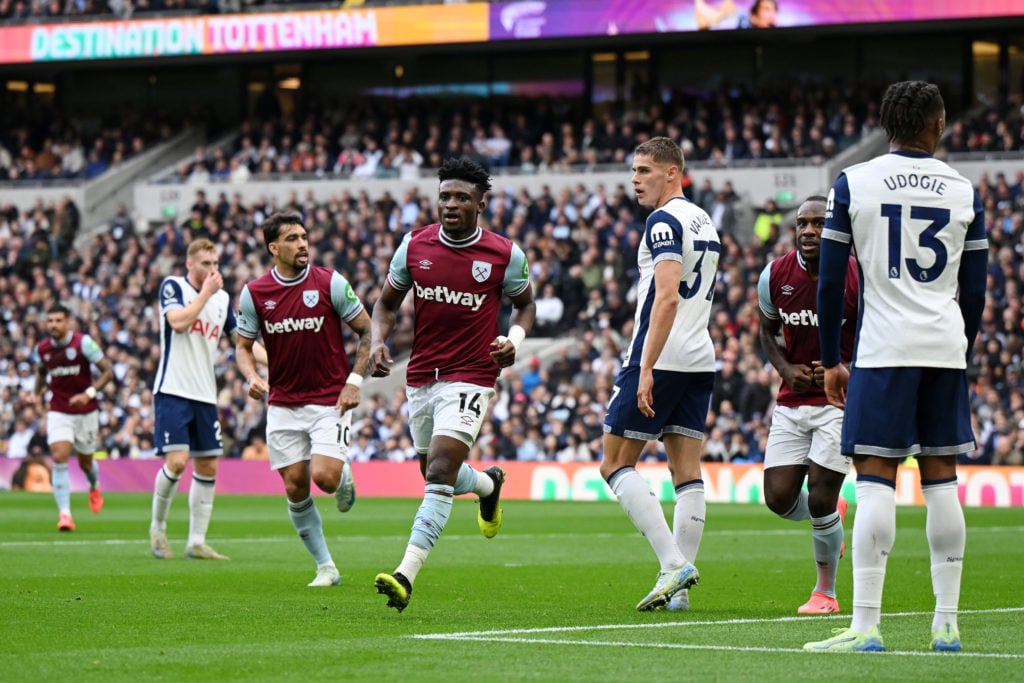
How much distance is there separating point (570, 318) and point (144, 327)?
9096 millimetres

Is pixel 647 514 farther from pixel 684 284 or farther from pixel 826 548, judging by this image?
pixel 684 284

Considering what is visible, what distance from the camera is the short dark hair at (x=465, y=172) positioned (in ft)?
32.4

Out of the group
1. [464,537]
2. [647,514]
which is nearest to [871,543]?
[647,514]

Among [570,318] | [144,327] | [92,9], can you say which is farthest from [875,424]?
[92,9]

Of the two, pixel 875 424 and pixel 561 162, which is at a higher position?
pixel 561 162

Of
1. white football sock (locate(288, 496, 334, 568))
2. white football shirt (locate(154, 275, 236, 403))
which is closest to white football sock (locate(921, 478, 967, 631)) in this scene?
white football sock (locate(288, 496, 334, 568))

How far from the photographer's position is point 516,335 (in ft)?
32.7

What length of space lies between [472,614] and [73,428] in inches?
456

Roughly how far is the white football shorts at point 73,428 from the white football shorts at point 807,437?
38.0 ft

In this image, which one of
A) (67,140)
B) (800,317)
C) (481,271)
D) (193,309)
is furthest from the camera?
(67,140)

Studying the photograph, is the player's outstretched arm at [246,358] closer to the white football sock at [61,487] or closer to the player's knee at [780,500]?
the player's knee at [780,500]

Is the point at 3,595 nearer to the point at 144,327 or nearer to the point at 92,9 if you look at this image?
the point at 144,327

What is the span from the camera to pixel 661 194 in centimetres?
1002

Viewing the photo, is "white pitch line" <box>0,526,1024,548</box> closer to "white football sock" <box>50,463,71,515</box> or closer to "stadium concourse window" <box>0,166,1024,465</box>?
"white football sock" <box>50,463,71,515</box>
